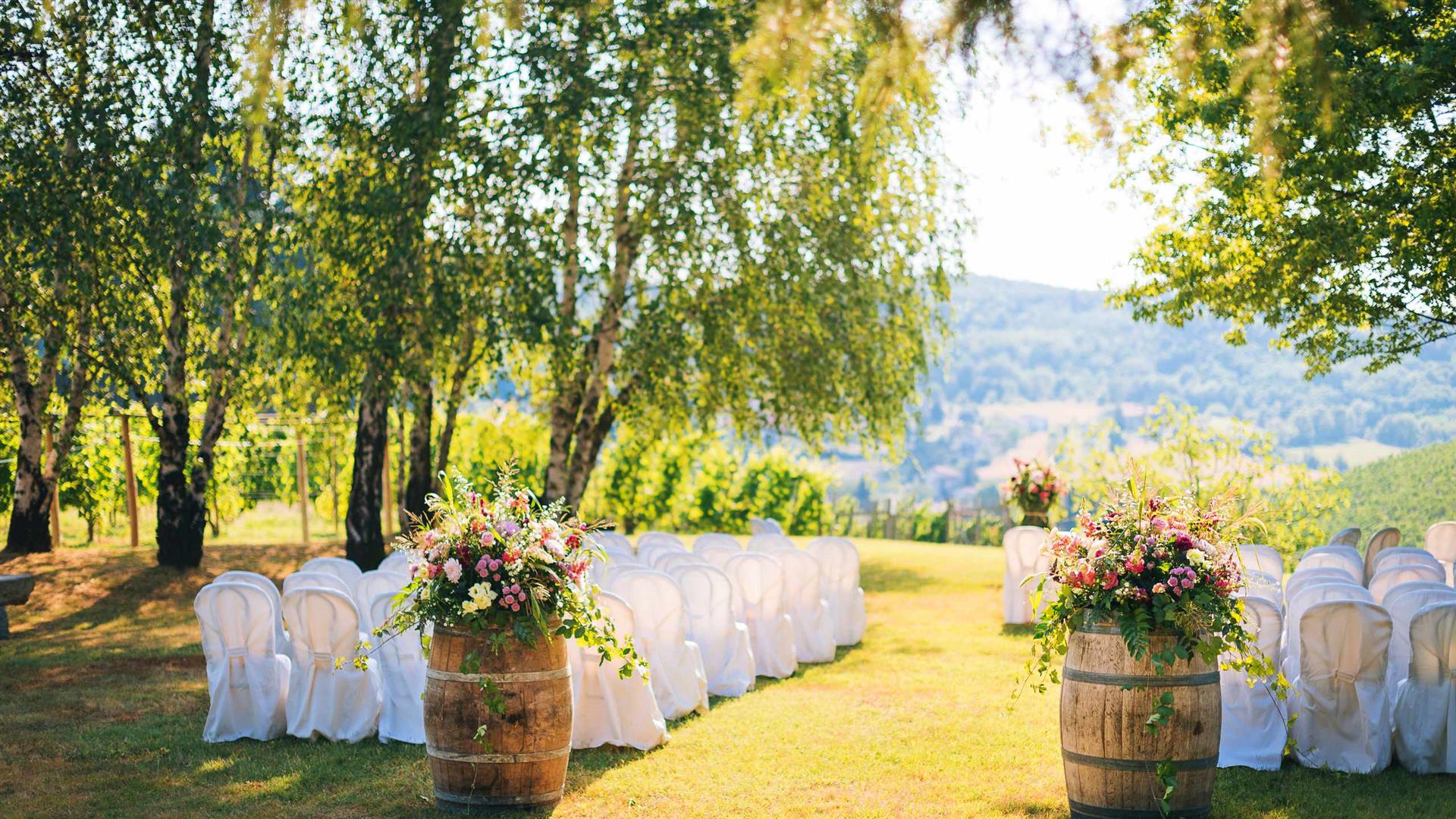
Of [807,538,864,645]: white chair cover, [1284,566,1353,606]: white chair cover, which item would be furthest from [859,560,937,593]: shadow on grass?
[1284,566,1353,606]: white chair cover

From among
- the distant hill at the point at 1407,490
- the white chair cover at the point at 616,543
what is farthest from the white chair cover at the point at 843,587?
the distant hill at the point at 1407,490

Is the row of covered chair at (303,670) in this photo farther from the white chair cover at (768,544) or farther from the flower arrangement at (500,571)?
the white chair cover at (768,544)

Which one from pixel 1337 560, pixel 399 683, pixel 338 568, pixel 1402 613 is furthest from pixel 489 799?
pixel 1337 560

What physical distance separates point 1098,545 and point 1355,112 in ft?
21.5

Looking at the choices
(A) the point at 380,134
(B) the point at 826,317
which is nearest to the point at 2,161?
(A) the point at 380,134

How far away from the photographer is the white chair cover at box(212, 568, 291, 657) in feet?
24.6

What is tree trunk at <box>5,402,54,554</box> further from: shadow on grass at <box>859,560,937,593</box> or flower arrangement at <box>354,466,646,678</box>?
flower arrangement at <box>354,466,646,678</box>

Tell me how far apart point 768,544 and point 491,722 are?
19.2ft

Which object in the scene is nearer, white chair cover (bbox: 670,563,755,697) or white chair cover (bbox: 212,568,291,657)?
white chair cover (bbox: 212,568,291,657)

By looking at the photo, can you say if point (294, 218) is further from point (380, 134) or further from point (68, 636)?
point (68, 636)

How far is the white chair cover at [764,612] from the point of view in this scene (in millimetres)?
9742

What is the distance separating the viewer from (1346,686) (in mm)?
6309

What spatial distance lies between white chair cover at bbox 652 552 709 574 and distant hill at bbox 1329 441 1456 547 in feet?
54.3

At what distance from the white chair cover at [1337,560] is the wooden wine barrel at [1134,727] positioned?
13.5ft
